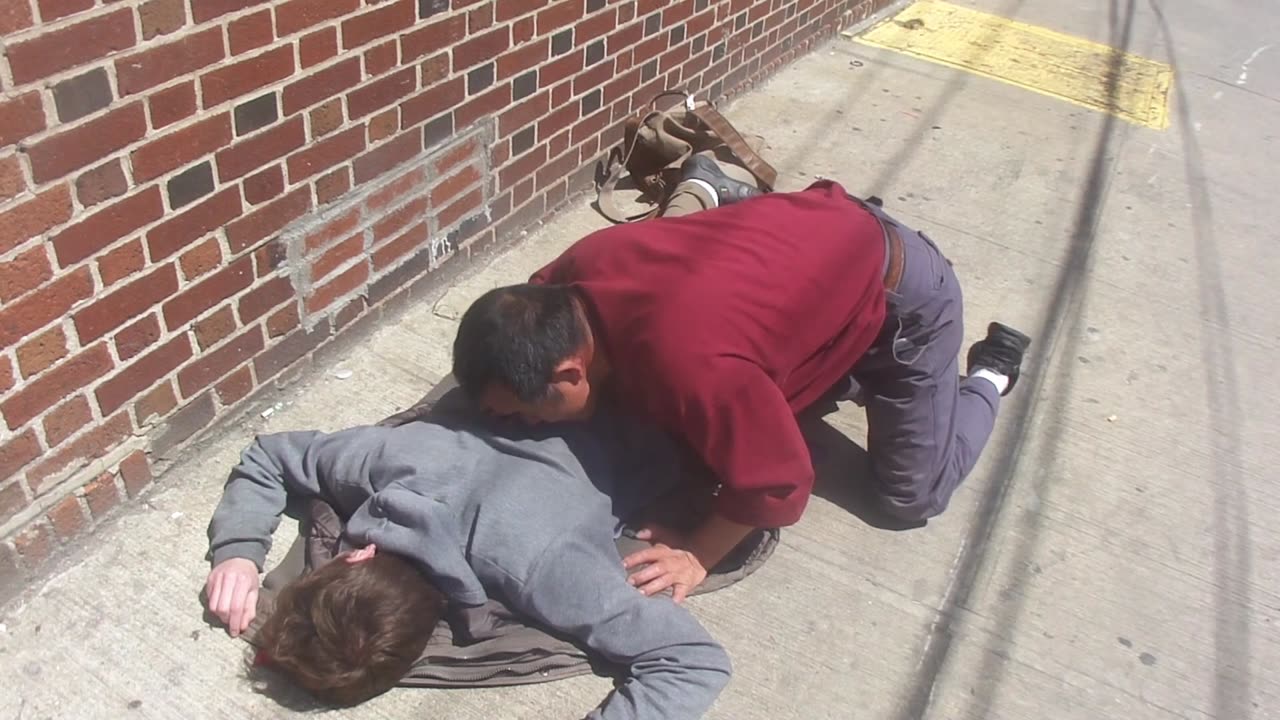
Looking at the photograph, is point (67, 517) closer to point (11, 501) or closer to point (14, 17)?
point (11, 501)

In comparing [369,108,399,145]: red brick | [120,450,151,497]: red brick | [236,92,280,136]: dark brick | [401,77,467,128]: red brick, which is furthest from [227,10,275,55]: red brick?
[120,450,151,497]: red brick

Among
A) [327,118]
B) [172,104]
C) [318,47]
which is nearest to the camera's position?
[172,104]

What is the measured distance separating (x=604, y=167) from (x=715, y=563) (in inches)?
78.0

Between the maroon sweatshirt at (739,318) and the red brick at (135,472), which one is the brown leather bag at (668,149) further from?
the red brick at (135,472)

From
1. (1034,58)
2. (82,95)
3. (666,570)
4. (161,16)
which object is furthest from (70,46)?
(1034,58)

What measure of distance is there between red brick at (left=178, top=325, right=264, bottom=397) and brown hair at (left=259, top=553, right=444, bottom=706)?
2.22 feet

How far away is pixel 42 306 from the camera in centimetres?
197

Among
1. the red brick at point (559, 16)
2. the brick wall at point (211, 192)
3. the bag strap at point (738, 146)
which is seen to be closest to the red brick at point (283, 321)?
the brick wall at point (211, 192)

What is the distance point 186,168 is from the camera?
216 cm

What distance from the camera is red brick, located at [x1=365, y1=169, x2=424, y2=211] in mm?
2795

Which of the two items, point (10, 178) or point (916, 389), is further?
point (916, 389)

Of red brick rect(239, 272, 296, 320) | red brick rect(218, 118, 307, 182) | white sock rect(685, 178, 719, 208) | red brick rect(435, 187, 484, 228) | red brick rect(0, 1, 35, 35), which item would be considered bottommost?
white sock rect(685, 178, 719, 208)

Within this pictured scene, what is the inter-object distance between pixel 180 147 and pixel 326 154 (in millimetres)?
462

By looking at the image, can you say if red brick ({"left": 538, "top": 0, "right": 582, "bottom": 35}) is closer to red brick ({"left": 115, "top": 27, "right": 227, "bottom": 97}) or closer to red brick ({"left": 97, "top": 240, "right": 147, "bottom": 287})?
red brick ({"left": 115, "top": 27, "right": 227, "bottom": 97})
